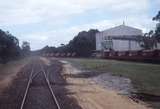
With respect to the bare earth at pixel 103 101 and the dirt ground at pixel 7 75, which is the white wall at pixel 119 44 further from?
the bare earth at pixel 103 101

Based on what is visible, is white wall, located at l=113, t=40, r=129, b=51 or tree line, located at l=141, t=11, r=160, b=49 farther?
white wall, located at l=113, t=40, r=129, b=51

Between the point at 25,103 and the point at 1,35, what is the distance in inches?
2054

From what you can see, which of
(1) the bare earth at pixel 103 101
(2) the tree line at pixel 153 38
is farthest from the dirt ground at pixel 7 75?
(2) the tree line at pixel 153 38

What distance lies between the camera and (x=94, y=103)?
16.9 meters

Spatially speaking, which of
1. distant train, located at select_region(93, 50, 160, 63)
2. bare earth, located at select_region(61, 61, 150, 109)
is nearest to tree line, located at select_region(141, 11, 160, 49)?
distant train, located at select_region(93, 50, 160, 63)

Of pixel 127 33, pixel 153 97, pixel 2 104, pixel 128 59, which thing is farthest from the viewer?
pixel 127 33

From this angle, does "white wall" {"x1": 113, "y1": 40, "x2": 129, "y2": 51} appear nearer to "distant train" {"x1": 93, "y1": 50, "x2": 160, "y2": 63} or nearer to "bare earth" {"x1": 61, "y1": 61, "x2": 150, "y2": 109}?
"distant train" {"x1": 93, "y1": 50, "x2": 160, "y2": 63}

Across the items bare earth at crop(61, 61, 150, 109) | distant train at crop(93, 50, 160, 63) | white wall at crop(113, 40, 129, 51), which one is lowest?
bare earth at crop(61, 61, 150, 109)

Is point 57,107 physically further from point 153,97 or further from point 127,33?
point 127,33

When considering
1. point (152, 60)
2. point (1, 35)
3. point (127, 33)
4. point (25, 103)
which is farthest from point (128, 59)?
point (127, 33)

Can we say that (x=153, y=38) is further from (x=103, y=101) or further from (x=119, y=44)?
(x=103, y=101)

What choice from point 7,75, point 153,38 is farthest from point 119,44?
point 7,75

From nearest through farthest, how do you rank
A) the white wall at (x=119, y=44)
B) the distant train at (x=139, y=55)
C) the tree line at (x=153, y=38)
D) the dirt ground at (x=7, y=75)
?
the dirt ground at (x=7, y=75) < the distant train at (x=139, y=55) < the tree line at (x=153, y=38) < the white wall at (x=119, y=44)

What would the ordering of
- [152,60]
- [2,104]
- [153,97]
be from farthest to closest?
1. [152,60]
2. [153,97]
3. [2,104]
